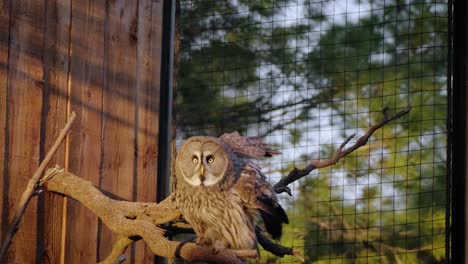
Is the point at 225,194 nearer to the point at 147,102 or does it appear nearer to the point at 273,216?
the point at 273,216

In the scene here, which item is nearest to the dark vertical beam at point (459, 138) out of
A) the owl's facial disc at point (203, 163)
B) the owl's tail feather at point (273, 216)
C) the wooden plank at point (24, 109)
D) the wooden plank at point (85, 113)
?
the owl's tail feather at point (273, 216)

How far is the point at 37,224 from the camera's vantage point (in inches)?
128

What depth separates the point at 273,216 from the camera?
3240 millimetres

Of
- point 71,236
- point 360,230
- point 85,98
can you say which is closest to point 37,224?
point 71,236

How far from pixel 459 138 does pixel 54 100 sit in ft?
5.98

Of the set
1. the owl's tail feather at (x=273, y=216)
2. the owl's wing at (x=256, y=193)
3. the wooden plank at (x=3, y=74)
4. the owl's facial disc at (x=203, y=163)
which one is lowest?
the owl's tail feather at (x=273, y=216)

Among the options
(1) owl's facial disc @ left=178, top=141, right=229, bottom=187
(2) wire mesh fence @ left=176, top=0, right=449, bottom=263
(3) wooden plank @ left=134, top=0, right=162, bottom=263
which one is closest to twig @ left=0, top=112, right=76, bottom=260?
(1) owl's facial disc @ left=178, top=141, right=229, bottom=187

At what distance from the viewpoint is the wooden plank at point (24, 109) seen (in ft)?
10.5

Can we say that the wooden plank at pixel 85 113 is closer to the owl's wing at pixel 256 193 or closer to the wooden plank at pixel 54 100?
the wooden plank at pixel 54 100

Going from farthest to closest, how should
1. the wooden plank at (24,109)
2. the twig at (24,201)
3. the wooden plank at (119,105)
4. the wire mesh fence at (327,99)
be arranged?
the wire mesh fence at (327,99) → the wooden plank at (119,105) → the wooden plank at (24,109) → the twig at (24,201)

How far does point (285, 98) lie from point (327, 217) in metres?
0.74

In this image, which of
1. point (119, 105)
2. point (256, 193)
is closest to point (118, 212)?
point (256, 193)

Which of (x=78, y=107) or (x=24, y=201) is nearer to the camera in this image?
(x=24, y=201)

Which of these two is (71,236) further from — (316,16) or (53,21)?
(316,16)
